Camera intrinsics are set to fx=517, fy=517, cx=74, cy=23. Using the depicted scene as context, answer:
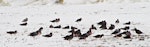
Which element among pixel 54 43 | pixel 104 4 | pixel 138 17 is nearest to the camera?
pixel 54 43

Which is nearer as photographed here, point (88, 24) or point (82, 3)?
point (88, 24)

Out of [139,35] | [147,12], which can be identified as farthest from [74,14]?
[139,35]

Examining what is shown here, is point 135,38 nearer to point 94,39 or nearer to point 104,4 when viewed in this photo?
point 94,39

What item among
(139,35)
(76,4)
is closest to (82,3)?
(76,4)

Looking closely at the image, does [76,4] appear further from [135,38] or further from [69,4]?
[135,38]

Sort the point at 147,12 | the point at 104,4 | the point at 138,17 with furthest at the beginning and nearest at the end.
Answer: the point at 104,4 → the point at 147,12 → the point at 138,17

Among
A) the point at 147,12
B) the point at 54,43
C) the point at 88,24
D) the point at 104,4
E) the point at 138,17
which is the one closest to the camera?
the point at 54,43
